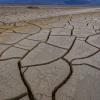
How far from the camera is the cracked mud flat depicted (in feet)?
4.21

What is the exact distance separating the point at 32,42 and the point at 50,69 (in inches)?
25.2

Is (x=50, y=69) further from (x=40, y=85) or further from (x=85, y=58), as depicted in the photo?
(x=85, y=58)

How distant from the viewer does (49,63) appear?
1.65 m

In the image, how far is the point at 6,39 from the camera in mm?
2188

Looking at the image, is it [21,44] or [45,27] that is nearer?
[21,44]

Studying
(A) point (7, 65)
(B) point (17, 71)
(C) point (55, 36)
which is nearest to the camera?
(B) point (17, 71)

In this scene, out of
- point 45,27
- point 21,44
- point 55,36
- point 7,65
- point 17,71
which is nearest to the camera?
point 17,71

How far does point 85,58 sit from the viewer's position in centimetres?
172

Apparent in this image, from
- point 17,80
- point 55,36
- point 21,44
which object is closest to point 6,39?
point 21,44

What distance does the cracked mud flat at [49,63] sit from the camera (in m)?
1.28

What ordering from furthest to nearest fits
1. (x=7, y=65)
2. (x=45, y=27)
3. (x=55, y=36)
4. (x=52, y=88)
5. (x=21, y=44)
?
(x=45, y=27) → (x=55, y=36) → (x=21, y=44) → (x=7, y=65) → (x=52, y=88)

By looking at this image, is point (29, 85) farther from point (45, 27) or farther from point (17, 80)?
point (45, 27)

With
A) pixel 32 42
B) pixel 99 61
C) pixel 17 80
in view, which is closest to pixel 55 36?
pixel 32 42

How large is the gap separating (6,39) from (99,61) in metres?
1.04
